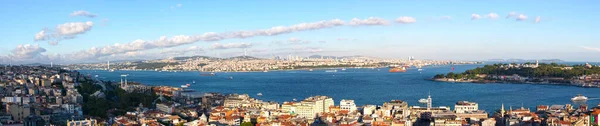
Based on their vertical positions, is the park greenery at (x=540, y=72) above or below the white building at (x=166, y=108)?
above

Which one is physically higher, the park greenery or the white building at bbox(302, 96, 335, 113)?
the park greenery

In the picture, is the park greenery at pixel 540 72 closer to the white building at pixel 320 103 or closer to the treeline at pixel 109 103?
the white building at pixel 320 103

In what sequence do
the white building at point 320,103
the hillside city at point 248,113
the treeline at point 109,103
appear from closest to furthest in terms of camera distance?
1. the hillside city at point 248,113
2. the treeline at point 109,103
3. the white building at point 320,103

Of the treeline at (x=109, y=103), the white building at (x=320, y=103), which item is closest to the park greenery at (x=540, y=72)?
the white building at (x=320, y=103)

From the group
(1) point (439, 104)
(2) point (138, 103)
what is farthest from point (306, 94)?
(2) point (138, 103)

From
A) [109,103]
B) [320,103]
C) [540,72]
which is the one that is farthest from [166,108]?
[540,72]

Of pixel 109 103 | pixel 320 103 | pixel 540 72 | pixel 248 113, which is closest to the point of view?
pixel 248 113

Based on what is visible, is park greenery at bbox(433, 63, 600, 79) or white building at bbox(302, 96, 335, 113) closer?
white building at bbox(302, 96, 335, 113)

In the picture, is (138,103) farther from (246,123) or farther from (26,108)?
(246,123)

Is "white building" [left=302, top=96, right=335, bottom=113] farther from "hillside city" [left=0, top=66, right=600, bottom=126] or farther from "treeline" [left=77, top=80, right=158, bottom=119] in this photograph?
"treeline" [left=77, top=80, right=158, bottom=119]

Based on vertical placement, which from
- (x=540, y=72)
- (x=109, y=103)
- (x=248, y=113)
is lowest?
(x=248, y=113)

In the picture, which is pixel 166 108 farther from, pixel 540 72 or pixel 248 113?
pixel 540 72

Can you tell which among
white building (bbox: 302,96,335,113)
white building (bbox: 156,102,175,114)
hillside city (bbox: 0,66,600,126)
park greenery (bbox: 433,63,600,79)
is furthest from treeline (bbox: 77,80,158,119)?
park greenery (bbox: 433,63,600,79)
